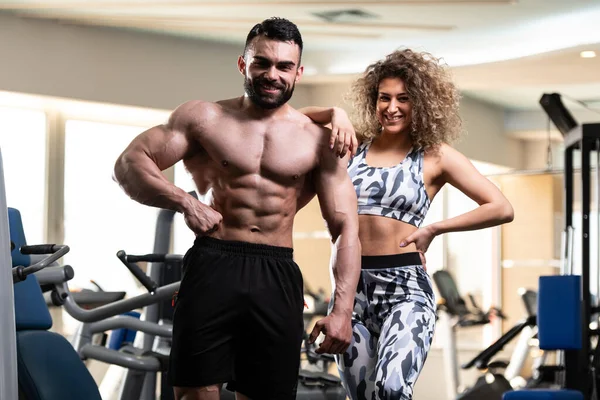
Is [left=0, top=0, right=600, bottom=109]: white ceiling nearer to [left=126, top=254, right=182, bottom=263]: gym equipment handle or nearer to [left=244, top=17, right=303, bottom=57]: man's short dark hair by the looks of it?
[left=126, top=254, right=182, bottom=263]: gym equipment handle

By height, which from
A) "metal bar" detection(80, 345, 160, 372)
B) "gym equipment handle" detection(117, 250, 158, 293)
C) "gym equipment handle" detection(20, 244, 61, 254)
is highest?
"gym equipment handle" detection(20, 244, 61, 254)

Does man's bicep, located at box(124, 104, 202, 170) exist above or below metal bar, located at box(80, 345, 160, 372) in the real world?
above

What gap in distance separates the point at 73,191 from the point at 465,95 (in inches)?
181

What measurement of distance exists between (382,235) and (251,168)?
1.85 feet

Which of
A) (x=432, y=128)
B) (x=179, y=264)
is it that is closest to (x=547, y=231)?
(x=179, y=264)

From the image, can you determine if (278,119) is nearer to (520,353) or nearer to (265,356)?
(265,356)

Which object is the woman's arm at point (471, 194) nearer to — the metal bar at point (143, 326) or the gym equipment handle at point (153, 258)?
the gym equipment handle at point (153, 258)

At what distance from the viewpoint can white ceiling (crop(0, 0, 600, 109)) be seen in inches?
283

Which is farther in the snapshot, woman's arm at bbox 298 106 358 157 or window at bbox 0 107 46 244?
window at bbox 0 107 46 244

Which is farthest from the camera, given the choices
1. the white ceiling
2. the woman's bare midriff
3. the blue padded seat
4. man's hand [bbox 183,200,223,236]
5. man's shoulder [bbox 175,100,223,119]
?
the white ceiling

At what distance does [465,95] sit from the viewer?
10438 millimetres

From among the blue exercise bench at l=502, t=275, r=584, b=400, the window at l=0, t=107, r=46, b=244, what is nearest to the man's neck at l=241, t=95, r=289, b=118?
the blue exercise bench at l=502, t=275, r=584, b=400

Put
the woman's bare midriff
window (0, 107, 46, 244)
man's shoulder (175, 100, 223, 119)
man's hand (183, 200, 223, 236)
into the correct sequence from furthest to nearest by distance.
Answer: window (0, 107, 46, 244) < the woman's bare midriff < man's shoulder (175, 100, 223, 119) < man's hand (183, 200, 223, 236)

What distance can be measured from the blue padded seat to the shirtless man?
54 centimetres
